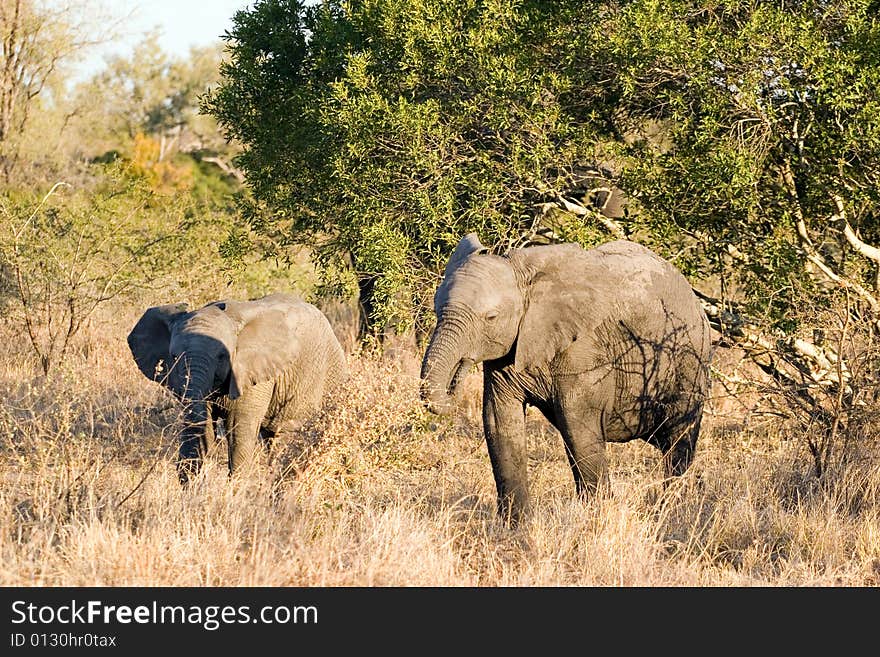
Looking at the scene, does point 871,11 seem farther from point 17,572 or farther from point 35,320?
point 35,320

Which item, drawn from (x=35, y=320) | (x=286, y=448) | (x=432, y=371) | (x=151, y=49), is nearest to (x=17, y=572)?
(x=432, y=371)

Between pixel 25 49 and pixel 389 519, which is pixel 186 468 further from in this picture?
pixel 25 49

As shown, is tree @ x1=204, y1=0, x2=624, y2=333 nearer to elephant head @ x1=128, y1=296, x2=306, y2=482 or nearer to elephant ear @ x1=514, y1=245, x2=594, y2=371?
elephant head @ x1=128, y1=296, x2=306, y2=482

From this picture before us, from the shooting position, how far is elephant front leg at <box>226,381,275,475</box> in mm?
8844

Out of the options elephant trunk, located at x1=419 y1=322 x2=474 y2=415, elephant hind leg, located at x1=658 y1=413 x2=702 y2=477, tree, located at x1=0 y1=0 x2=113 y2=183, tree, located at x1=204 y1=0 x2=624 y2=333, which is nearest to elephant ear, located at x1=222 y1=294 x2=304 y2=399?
tree, located at x1=204 y1=0 x2=624 y2=333

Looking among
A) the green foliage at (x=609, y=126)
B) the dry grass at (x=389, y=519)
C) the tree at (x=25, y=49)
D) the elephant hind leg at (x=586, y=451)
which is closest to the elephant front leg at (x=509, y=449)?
the dry grass at (x=389, y=519)

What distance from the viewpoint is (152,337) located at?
922cm

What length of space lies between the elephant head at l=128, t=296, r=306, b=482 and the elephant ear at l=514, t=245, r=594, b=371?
7.22 feet

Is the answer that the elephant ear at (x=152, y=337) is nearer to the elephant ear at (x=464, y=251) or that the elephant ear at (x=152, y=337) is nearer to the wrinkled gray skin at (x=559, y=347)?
the elephant ear at (x=464, y=251)

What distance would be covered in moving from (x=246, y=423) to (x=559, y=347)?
9.27 feet

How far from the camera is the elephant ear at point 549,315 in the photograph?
7219mm

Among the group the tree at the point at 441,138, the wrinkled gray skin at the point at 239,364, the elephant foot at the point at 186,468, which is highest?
the tree at the point at 441,138

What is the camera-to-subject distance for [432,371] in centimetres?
680

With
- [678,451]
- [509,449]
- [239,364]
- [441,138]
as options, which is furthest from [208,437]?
[441,138]
